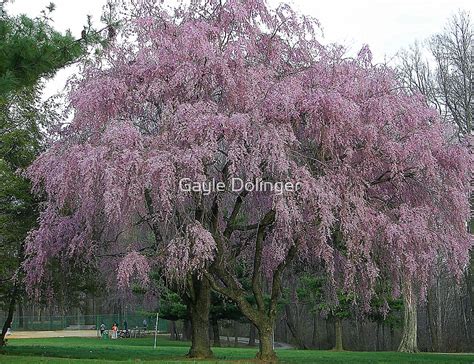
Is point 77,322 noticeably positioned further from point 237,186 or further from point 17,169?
point 237,186

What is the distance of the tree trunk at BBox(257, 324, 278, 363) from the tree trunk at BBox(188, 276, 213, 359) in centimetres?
177

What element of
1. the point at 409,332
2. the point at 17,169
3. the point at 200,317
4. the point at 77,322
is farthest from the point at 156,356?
the point at 77,322

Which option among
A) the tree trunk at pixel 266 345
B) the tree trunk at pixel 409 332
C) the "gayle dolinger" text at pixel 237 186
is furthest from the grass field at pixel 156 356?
the "gayle dolinger" text at pixel 237 186

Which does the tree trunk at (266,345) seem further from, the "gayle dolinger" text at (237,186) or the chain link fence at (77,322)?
the chain link fence at (77,322)

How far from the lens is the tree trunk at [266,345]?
47.5 feet

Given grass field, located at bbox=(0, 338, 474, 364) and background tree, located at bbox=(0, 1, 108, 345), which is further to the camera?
background tree, located at bbox=(0, 1, 108, 345)

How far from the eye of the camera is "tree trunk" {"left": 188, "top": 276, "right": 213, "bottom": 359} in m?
15.9

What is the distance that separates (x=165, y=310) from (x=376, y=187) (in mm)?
17123

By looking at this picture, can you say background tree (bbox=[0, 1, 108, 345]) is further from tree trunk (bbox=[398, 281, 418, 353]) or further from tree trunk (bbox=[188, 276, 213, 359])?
tree trunk (bbox=[398, 281, 418, 353])

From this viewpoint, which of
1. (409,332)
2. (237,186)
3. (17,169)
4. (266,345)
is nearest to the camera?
(237,186)

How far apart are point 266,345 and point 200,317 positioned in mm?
2372

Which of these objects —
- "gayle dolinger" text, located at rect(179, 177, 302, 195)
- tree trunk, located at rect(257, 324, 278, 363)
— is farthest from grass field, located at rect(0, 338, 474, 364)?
"gayle dolinger" text, located at rect(179, 177, 302, 195)

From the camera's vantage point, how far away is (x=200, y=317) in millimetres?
16297

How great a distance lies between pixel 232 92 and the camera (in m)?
13.3
